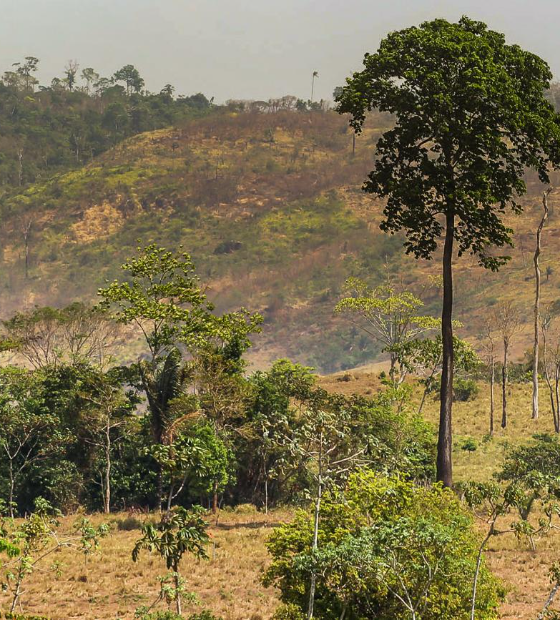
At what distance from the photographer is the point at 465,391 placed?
7531 centimetres

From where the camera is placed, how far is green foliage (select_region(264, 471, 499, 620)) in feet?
55.0

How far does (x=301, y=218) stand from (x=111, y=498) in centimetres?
12802

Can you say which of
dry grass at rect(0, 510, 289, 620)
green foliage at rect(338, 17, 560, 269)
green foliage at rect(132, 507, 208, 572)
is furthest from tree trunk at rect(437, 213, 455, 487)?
green foliage at rect(132, 507, 208, 572)

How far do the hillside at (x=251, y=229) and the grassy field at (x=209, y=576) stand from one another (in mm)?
95126

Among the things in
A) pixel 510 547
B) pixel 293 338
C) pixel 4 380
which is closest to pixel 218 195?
pixel 293 338

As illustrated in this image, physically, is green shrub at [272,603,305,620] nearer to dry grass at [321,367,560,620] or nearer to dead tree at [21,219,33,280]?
dry grass at [321,367,560,620]

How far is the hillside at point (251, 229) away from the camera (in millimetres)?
141500

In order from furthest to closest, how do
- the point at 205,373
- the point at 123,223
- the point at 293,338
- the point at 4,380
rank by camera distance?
the point at 123,223, the point at 293,338, the point at 4,380, the point at 205,373

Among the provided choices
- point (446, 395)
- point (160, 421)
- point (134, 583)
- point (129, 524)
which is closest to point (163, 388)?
point (160, 421)

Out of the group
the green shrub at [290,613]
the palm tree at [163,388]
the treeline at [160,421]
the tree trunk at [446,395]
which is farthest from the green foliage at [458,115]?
the palm tree at [163,388]

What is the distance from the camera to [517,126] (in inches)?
981

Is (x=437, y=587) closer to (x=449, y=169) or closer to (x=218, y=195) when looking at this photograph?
(x=449, y=169)

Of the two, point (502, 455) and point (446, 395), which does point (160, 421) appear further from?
point (502, 455)

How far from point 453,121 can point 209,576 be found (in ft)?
57.2
